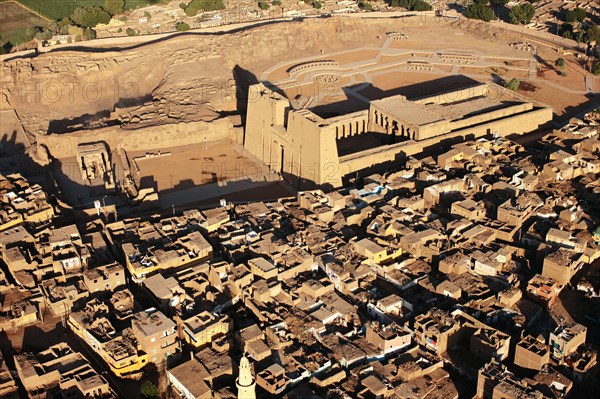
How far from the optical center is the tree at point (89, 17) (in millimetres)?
74938

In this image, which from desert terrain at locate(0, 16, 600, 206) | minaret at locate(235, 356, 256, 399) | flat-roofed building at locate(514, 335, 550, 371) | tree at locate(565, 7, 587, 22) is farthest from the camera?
tree at locate(565, 7, 587, 22)

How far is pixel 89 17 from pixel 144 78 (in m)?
Answer: 19.8

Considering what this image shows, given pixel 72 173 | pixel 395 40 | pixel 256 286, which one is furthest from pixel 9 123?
pixel 395 40

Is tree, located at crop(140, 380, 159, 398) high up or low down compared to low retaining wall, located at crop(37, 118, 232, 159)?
down

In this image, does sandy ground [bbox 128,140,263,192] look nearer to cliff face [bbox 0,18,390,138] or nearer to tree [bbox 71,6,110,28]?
cliff face [bbox 0,18,390,138]

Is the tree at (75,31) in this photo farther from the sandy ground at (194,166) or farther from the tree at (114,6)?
the sandy ground at (194,166)

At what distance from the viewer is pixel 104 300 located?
31.5 metres

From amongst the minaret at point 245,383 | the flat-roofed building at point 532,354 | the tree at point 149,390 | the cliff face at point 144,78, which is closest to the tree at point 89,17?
the cliff face at point 144,78

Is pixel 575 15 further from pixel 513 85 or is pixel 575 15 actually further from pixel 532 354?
pixel 532 354

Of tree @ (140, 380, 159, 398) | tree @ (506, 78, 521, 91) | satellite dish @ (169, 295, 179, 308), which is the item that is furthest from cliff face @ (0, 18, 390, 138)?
tree @ (140, 380, 159, 398)

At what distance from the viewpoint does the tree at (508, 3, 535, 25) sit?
238 feet

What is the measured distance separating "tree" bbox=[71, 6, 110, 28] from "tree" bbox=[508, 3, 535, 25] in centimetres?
3934

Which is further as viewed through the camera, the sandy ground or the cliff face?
the cliff face

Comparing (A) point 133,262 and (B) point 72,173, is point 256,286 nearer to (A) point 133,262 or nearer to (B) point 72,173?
(A) point 133,262
